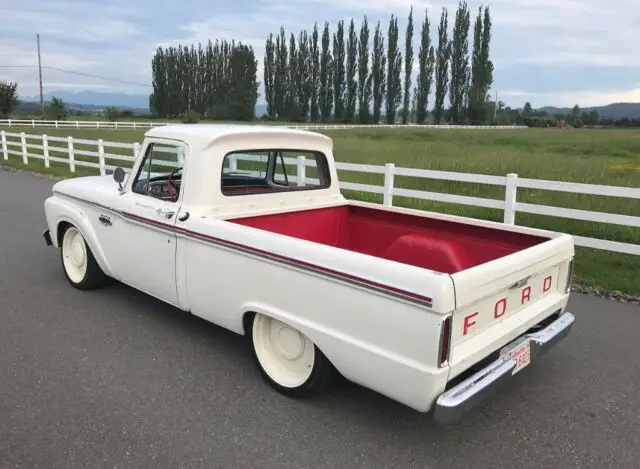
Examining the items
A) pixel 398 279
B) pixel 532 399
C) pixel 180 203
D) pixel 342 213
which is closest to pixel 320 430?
pixel 398 279

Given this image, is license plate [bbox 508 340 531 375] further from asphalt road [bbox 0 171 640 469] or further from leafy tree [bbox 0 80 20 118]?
leafy tree [bbox 0 80 20 118]

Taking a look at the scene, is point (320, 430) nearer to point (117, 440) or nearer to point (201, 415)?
point (201, 415)

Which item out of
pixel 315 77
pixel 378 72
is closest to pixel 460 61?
pixel 378 72

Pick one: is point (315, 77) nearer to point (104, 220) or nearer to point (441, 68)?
point (441, 68)

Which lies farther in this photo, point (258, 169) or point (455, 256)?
point (258, 169)

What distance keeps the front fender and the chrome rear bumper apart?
11.3ft

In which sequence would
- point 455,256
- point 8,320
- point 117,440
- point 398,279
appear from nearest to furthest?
point 398,279
point 117,440
point 455,256
point 8,320

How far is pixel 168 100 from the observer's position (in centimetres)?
8306

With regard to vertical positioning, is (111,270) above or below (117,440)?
above

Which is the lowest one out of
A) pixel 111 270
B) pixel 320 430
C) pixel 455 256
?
pixel 320 430

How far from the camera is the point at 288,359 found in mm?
3748

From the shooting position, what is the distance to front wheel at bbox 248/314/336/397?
3.51 m

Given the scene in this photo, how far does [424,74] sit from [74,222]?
74.0 m

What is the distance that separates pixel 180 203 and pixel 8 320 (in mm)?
2036
